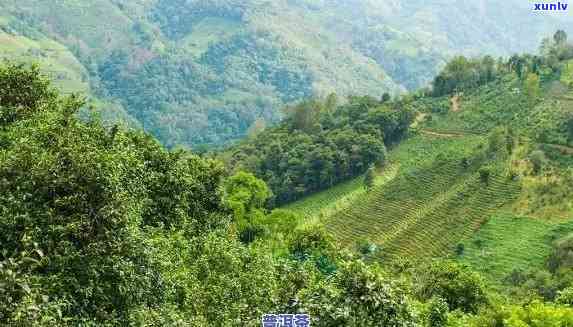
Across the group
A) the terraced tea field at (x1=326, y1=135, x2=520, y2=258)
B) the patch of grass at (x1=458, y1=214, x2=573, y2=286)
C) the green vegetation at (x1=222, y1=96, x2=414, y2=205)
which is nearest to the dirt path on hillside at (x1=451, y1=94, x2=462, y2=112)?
the green vegetation at (x1=222, y1=96, x2=414, y2=205)

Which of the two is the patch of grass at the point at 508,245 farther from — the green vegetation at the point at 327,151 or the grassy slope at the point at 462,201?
the green vegetation at the point at 327,151

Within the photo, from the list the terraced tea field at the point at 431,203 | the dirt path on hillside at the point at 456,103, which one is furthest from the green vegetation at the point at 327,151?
the terraced tea field at the point at 431,203

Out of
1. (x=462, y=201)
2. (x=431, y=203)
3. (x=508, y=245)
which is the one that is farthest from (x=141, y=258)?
(x=431, y=203)

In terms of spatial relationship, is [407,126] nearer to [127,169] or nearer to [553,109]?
[553,109]

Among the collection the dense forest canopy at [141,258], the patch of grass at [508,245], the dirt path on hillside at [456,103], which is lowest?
the patch of grass at [508,245]

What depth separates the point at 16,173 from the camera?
15.0 meters

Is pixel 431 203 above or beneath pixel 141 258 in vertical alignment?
beneath

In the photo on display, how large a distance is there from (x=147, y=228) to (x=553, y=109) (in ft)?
188

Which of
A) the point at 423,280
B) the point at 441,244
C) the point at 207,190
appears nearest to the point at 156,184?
the point at 207,190

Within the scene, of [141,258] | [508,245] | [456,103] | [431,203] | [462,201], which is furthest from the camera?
[456,103]

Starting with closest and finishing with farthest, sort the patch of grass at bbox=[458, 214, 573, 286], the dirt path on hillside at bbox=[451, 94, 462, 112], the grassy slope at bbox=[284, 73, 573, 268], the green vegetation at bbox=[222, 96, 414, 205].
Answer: the patch of grass at bbox=[458, 214, 573, 286] → the grassy slope at bbox=[284, 73, 573, 268] → the green vegetation at bbox=[222, 96, 414, 205] → the dirt path on hillside at bbox=[451, 94, 462, 112]

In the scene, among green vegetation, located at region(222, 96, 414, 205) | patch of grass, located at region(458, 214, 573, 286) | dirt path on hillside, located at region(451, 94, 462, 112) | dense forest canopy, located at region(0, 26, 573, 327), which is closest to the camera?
dense forest canopy, located at region(0, 26, 573, 327)

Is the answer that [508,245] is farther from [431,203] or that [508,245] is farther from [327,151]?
[327,151]

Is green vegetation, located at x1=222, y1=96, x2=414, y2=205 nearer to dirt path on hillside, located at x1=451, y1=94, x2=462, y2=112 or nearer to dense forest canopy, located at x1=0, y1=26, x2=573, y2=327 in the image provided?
dirt path on hillside, located at x1=451, y1=94, x2=462, y2=112
